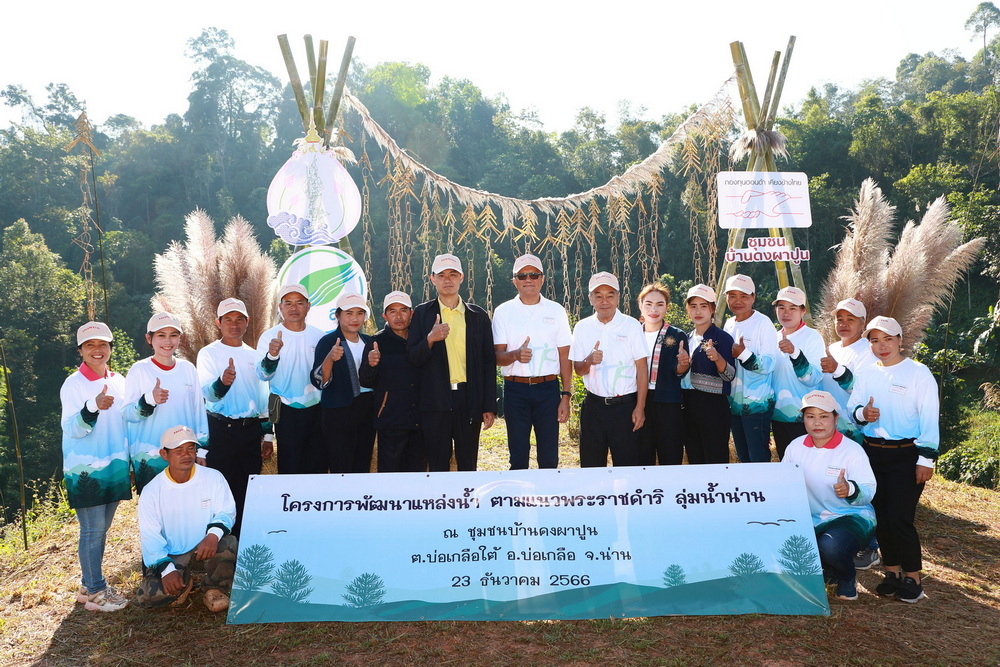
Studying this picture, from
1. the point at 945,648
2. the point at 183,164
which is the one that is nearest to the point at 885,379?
the point at 945,648

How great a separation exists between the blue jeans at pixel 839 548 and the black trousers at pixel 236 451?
3.13 meters

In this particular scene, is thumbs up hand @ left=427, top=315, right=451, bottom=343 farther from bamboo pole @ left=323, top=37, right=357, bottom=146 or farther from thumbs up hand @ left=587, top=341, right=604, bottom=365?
bamboo pole @ left=323, top=37, right=357, bottom=146

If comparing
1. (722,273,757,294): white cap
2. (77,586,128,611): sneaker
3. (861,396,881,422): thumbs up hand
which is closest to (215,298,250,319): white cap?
(77,586,128,611): sneaker

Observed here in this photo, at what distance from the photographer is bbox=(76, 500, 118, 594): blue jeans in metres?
3.93

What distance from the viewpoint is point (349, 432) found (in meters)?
4.34

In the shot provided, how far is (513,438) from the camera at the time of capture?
14.5 ft

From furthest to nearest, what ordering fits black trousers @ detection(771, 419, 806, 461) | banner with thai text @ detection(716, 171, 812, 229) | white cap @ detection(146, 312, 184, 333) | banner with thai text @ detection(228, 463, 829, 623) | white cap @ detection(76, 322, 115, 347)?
banner with thai text @ detection(716, 171, 812, 229), black trousers @ detection(771, 419, 806, 461), white cap @ detection(146, 312, 184, 333), white cap @ detection(76, 322, 115, 347), banner with thai text @ detection(228, 463, 829, 623)

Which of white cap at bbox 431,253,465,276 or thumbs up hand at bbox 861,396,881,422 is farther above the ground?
white cap at bbox 431,253,465,276

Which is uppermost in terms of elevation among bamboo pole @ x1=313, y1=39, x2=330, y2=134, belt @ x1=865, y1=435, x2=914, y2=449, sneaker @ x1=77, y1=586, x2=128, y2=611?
bamboo pole @ x1=313, y1=39, x2=330, y2=134

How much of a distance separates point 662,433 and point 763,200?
2.66 m

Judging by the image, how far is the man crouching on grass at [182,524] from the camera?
3.68 m

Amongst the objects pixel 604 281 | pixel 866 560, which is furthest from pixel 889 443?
pixel 604 281

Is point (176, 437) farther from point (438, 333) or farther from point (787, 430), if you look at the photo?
point (787, 430)

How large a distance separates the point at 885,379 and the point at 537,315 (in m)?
1.92
